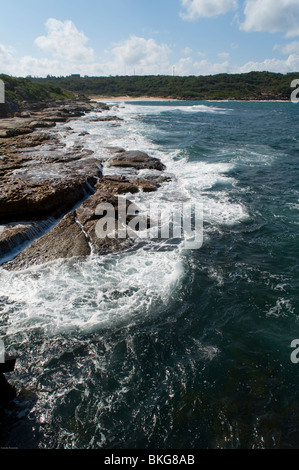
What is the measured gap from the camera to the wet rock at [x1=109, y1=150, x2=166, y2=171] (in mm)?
18844

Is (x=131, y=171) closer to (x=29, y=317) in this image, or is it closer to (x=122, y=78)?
(x=29, y=317)

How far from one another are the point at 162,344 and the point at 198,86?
153 meters

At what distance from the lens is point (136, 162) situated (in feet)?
63.1

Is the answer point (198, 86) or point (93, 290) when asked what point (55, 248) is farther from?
point (198, 86)

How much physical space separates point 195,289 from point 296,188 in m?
11.7

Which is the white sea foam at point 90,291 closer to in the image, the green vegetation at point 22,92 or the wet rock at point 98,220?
the wet rock at point 98,220

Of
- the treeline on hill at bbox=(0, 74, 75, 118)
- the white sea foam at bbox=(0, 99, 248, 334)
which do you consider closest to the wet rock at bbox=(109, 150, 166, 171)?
the white sea foam at bbox=(0, 99, 248, 334)

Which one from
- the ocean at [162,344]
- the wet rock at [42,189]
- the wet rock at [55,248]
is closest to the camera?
the ocean at [162,344]

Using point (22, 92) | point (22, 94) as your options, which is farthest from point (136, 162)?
point (22, 92)

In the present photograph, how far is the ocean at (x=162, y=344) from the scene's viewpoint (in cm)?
477

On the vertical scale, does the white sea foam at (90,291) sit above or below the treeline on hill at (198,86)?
below

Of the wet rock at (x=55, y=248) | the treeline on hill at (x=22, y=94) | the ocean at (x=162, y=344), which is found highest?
the treeline on hill at (x=22, y=94)

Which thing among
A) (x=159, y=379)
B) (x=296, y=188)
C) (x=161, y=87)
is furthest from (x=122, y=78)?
(x=159, y=379)

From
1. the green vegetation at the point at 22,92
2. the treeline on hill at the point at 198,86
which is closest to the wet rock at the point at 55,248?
the green vegetation at the point at 22,92
